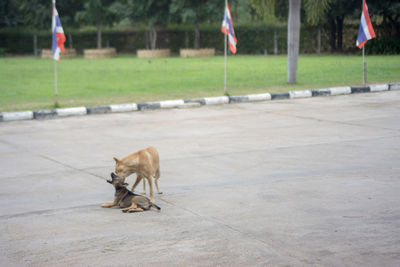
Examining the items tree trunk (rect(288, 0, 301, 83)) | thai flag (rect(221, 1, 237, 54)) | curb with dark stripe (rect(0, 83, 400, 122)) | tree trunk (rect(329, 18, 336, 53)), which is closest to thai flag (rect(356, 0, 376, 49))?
curb with dark stripe (rect(0, 83, 400, 122))

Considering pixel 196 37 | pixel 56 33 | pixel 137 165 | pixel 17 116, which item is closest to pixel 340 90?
pixel 56 33

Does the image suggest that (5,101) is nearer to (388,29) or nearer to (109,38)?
(388,29)

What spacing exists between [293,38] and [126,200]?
49.6 feet

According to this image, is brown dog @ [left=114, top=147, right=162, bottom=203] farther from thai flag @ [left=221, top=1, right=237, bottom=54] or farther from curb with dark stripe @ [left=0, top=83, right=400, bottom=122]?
thai flag @ [left=221, top=1, right=237, bottom=54]

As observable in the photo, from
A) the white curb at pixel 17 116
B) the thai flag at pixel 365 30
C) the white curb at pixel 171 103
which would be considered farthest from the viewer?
the thai flag at pixel 365 30

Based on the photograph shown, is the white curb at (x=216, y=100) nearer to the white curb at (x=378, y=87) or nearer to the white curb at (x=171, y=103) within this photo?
the white curb at (x=171, y=103)

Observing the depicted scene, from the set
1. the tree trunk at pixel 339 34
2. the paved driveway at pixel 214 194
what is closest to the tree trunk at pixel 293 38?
the paved driveway at pixel 214 194

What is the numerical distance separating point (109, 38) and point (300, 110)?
41300 mm

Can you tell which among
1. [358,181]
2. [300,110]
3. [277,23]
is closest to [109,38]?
[277,23]

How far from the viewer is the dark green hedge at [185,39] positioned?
4525 centimetres

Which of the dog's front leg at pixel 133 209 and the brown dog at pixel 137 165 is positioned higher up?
the brown dog at pixel 137 165

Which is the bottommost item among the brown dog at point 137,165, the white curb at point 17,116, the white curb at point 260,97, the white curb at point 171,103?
the brown dog at point 137,165

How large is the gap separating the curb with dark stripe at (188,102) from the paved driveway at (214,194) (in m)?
1.26

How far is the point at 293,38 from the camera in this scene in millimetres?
20422
